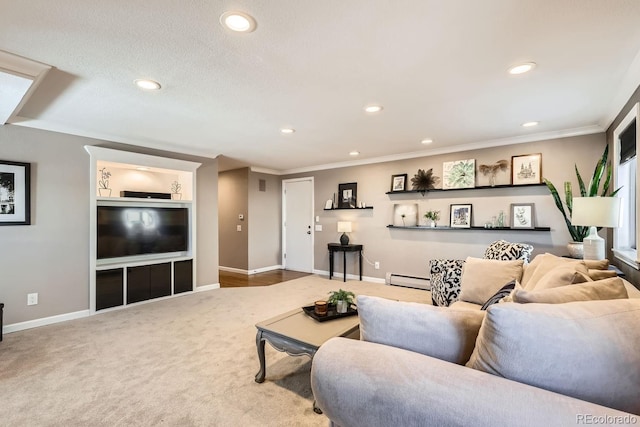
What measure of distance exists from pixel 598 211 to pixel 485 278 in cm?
107

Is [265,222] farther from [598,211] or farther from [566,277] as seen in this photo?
[566,277]

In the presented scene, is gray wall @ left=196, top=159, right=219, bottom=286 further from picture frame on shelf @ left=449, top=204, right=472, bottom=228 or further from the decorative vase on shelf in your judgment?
the decorative vase on shelf

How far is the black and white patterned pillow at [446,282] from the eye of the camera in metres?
3.07

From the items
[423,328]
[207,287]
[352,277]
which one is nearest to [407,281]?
[352,277]

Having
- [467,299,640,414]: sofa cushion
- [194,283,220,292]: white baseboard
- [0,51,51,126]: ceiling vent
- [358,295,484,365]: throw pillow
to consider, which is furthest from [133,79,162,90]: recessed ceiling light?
[194,283,220,292]: white baseboard

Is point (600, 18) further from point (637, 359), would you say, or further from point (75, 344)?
point (75, 344)

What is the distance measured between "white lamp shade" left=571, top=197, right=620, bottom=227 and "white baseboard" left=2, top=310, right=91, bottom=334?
5460mm

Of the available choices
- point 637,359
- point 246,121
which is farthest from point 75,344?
point 637,359

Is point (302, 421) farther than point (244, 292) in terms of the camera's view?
No

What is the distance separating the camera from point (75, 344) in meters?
2.88

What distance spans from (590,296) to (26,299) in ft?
16.2

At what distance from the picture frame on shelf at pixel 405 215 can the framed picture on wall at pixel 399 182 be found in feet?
0.94

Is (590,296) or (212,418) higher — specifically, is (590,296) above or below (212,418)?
above

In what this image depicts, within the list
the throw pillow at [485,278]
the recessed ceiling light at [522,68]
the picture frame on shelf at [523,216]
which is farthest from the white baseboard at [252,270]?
the recessed ceiling light at [522,68]
